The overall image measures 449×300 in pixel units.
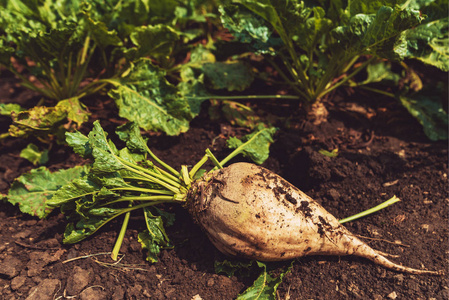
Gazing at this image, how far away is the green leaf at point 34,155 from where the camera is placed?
295 centimetres

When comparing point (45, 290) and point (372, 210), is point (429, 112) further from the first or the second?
point (45, 290)

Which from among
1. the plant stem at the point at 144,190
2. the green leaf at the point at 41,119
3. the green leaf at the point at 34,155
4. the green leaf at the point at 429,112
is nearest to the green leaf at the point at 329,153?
the green leaf at the point at 429,112

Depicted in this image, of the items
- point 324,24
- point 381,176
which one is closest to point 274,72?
point 324,24

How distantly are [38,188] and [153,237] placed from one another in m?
1.01

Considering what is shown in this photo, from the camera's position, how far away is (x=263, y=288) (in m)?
2.12

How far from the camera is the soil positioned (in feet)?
7.14

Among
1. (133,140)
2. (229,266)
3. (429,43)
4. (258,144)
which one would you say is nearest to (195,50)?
(258,144)

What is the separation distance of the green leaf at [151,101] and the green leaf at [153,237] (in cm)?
82

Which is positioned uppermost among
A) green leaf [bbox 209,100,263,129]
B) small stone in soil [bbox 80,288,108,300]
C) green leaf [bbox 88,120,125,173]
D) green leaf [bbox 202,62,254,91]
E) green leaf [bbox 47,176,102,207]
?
green leaf [bbox 88,120,125,173]

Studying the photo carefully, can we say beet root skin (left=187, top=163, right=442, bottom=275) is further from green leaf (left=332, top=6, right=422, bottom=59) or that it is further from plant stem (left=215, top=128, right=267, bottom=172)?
green leaf (left=332, top=6, right=422, bottom=59)

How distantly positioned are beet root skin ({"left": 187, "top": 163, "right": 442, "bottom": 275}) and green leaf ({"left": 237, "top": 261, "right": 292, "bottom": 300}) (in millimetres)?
113

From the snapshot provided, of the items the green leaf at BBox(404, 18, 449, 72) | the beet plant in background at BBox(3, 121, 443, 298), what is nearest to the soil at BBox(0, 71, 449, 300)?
the beet plant in background at BBox(3, 121, 443, 298)

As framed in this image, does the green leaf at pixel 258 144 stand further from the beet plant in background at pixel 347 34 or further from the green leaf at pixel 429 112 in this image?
the green leaf at pixel 429 112

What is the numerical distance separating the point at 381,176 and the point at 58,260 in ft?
7.90
